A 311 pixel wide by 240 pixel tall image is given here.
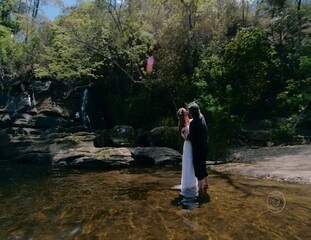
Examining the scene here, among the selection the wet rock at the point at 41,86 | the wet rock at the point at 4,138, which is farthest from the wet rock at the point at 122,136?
the wet rock at the point at 41,86

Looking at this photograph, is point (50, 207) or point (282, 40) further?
point (282, 40)

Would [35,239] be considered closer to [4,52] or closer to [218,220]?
[218,220]

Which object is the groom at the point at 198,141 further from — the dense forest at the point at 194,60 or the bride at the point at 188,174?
the dense forest at the point at 194,60

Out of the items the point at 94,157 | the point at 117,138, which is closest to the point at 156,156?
the point at 94,157

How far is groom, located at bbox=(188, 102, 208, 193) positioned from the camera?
9.73 meters

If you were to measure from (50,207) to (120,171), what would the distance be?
18.0 ft

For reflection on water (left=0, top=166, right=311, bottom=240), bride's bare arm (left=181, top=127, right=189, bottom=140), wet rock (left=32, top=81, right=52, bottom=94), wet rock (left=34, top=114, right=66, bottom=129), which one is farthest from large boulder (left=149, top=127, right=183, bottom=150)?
wet rock (left=32, top=81, right=52, bottom=94)

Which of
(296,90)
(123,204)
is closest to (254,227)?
(123,204)

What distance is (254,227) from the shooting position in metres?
7.39

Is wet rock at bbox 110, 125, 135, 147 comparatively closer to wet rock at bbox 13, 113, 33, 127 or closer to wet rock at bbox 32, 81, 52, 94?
wet rock at bbox 13, 113, 33, 127

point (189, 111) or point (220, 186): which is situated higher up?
point (189, 111)

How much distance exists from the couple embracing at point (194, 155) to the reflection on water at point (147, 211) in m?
0.35

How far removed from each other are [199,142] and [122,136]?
36.1ft

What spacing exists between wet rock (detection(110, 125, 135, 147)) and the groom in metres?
10.0
